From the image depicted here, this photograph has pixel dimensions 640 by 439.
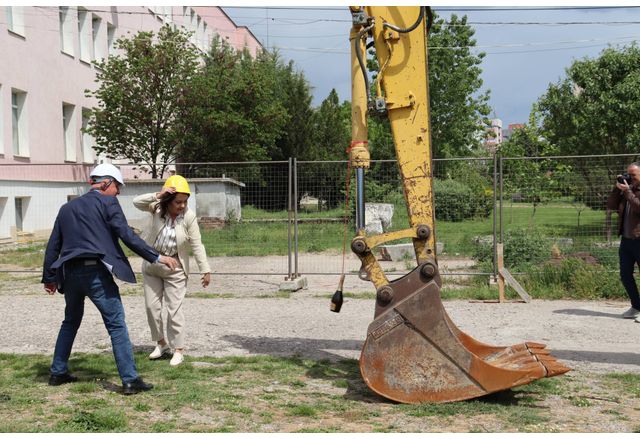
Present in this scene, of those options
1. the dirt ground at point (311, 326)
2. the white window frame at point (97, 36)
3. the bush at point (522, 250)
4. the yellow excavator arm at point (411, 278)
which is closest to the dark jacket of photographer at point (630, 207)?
the dirt ground at point (311, 326)

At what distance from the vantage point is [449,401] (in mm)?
5414

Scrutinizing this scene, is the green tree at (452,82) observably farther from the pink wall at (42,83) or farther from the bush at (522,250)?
the bush at (522,250)

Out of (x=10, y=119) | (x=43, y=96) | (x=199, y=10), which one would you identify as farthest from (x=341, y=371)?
(x=199, y=10)

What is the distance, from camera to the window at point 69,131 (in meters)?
27.1

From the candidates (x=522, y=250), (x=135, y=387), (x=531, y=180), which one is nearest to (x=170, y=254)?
(x=135, y=387)

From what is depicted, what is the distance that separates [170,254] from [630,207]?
598 cm

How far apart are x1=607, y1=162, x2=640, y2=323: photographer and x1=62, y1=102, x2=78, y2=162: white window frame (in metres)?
22.5

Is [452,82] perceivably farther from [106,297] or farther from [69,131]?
[106,297]

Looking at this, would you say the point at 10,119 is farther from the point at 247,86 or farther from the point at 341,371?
the point at 341,371

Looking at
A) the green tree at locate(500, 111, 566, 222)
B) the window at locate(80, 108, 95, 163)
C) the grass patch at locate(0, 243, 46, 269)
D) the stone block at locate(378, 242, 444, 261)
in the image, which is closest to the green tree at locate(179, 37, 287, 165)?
the window at locate(80, 108, 95, 163)

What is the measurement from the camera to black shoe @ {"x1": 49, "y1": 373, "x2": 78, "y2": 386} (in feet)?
20.2

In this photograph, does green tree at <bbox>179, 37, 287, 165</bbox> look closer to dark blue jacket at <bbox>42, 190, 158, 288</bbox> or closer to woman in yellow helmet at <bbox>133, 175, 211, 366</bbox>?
woman in yellow helmet at <bbox>133, 175, 211, 366</bbox>

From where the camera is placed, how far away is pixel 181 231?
703 centimetres
